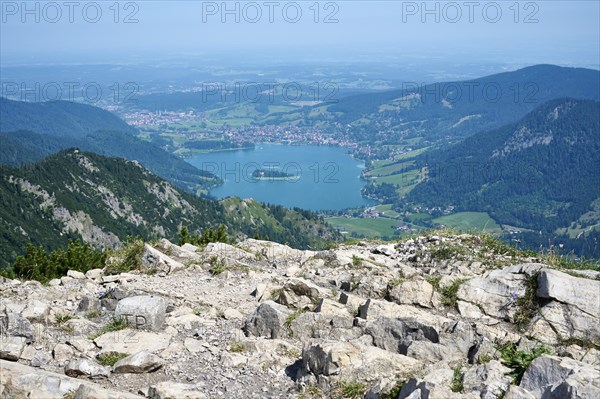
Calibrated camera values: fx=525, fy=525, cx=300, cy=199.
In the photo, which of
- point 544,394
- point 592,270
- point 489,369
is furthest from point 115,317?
point 592,270

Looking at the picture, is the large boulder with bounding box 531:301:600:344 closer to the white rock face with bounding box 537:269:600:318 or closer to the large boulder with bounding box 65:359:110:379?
the white rock face with bounding box 537:269:600:318

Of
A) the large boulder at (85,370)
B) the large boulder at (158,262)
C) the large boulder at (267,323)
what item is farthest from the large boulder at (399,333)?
the large boulder at (158,262)

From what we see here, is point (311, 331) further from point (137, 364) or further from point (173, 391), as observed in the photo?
point (137, 364)

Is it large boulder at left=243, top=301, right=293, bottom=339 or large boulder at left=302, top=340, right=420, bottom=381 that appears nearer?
large boulder at left=302, top=340, right=420, bottom=381

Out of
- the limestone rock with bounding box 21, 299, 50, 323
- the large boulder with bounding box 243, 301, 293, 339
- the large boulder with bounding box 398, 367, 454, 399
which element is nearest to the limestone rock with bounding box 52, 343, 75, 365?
the limestone rock with bounding box 21, 299, 50, 323

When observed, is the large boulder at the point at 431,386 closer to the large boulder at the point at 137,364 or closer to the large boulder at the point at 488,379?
the large boulder at the point at 488,379
